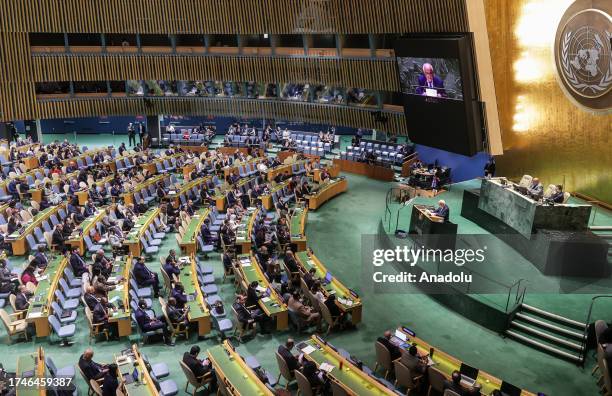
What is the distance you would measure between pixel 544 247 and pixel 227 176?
527 inches

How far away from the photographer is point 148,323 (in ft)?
35.6

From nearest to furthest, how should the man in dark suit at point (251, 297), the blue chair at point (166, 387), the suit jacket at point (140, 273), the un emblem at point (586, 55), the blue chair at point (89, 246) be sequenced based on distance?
the blue chair at point (166, 387) < the man in dark suit at point (251, 297) < the un emblem at point (586, 55) < the suit jacket at point (140, 273) < the blue chair at point (89, 246)

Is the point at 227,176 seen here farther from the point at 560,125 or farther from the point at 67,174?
the point at 560,125

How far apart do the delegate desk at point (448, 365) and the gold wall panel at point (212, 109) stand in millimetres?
16329

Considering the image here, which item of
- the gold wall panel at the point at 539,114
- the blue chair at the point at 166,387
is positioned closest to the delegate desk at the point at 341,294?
the blue chair at the point at 166,387

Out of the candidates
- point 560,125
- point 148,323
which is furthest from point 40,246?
point 560,125

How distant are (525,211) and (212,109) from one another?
66.2 feet

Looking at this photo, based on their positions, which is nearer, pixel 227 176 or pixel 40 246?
pixel 40 246

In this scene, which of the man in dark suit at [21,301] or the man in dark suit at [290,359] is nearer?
the man in dark suit at [290,359]

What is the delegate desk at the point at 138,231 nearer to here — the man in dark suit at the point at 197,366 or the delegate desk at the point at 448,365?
the man in dark suit at the point at 197,366

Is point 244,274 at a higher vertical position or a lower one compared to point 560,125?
lower

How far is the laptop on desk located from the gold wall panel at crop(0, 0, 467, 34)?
16.7 metres

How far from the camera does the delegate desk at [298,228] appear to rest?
621 inches

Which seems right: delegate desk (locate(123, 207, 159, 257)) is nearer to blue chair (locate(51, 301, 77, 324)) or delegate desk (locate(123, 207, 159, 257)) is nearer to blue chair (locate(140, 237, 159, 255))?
blue chair (locate(140, 237, 159, 255))
